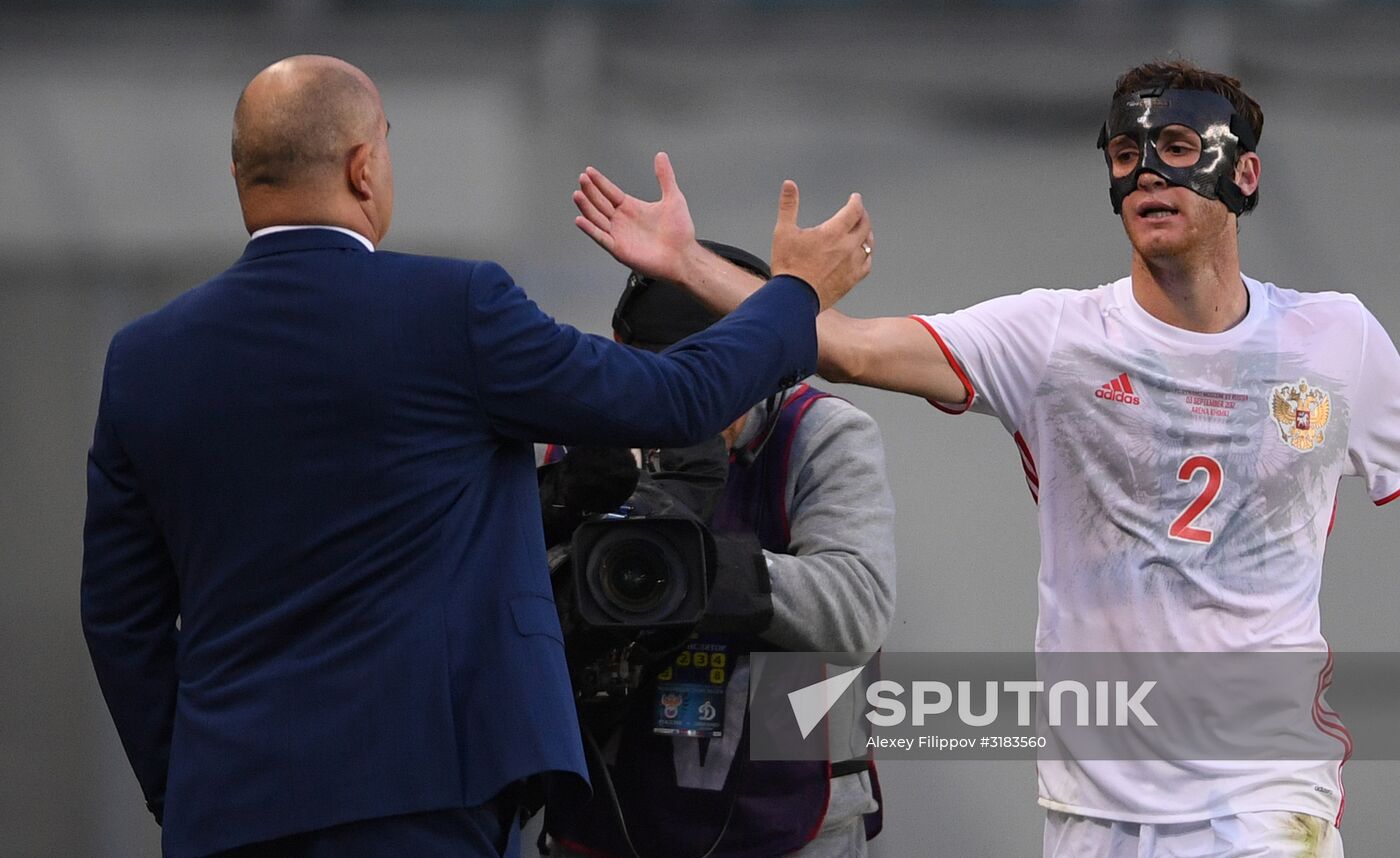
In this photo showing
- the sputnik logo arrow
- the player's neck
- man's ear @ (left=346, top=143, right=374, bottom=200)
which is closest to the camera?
man's ear @ (left=346, top=143, right=374, bottom=200)

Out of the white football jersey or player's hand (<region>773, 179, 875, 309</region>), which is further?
the white football jersey

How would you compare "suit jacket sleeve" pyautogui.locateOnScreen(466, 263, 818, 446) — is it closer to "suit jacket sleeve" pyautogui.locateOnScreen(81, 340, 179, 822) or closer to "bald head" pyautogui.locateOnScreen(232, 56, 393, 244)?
"bald head" pyautogui.locateOnScreen(232, 56, 393, 244)

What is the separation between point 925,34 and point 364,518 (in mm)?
2442

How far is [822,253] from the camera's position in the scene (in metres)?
2.34

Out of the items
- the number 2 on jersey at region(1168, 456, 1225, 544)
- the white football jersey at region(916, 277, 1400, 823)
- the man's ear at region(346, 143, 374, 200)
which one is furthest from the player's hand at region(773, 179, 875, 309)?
the number 2 on jersey at region(1168, 456, 1225, 544)

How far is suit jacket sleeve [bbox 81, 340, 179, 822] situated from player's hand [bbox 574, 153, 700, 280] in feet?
2.25

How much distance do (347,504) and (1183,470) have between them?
4.37 ft

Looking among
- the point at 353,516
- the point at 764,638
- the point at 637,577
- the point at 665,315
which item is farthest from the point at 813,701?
the point at 353,516

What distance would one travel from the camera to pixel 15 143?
160 inches

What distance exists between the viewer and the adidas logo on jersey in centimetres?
275

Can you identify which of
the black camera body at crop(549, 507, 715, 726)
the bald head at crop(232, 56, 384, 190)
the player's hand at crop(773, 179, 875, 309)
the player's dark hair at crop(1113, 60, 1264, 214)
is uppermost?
the player's dark hair at crop(1113, 60, 1264, 214)

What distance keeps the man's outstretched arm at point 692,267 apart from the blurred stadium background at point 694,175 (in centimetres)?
128

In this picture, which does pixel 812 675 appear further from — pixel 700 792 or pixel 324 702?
pixel 324 702

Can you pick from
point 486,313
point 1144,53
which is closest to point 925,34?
point 1144,53
